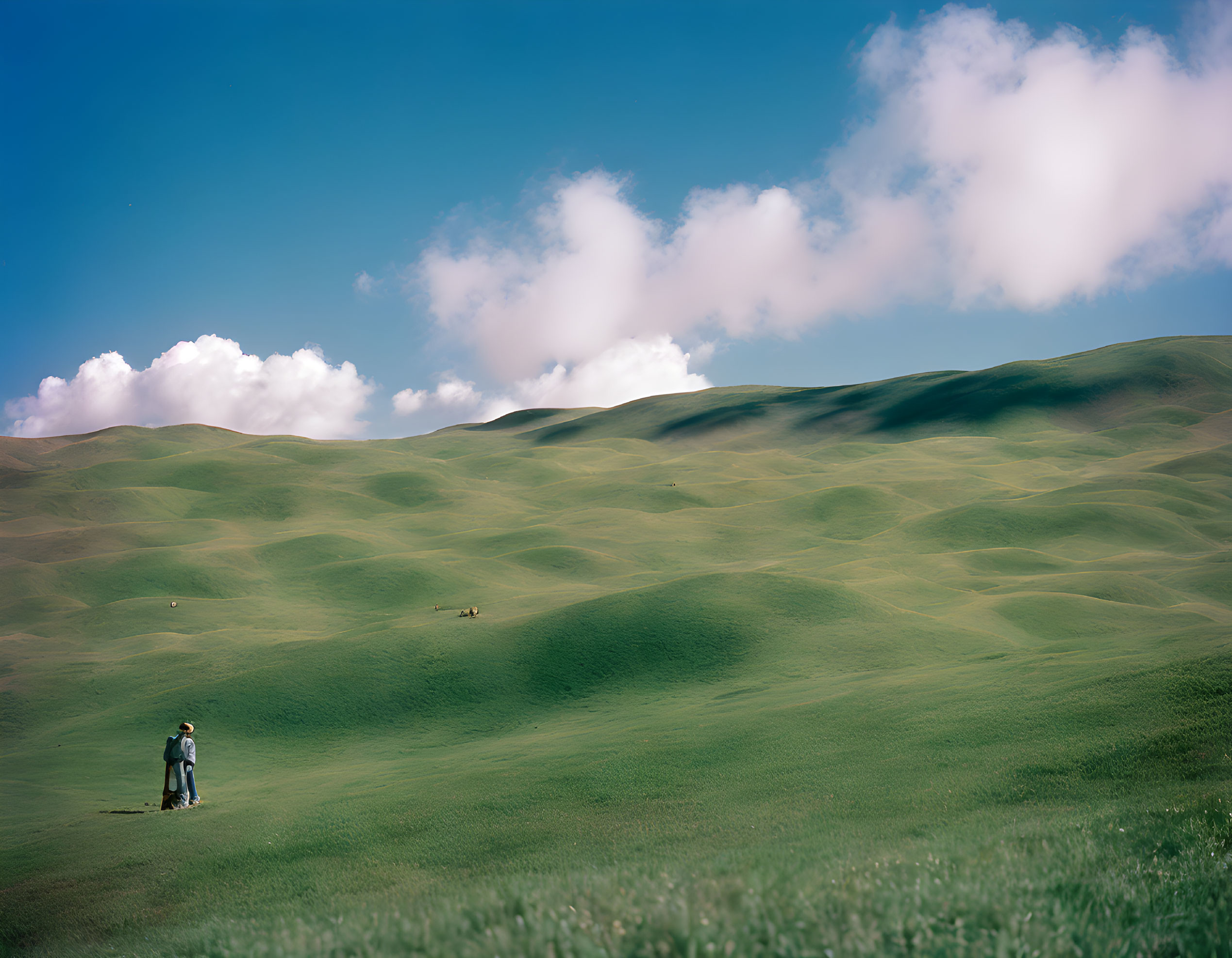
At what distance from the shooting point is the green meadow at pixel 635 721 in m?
5.36

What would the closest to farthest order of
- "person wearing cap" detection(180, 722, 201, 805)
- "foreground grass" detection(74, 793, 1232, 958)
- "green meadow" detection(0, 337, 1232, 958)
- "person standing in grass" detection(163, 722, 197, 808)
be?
"foreground grass" detection(74, 793, 1232, 958) → "green meadow" detection(0, 337, 1232, 958) → "person standing in grass" detection(163, 722, 197, 808) → "person wearing cap" detection(180, 722, 201, 805)

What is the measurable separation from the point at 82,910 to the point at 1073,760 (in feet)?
49.3

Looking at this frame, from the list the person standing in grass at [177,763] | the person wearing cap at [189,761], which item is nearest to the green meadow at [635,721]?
the person standing in grass at [177,763]

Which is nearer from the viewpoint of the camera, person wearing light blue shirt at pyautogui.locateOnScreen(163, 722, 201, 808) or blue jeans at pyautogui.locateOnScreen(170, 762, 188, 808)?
person wearing light blue shirt at pyautogui.locateOnScreen(163, 722, 201, 808)

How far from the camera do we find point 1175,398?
133250 mm

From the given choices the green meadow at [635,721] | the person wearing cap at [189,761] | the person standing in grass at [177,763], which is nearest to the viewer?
the green meadow at [635,721]

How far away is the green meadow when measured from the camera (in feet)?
17.6

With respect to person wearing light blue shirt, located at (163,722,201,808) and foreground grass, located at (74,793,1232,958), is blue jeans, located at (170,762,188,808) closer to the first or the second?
person wearing light blue shirt, located at (163,722,201,808)

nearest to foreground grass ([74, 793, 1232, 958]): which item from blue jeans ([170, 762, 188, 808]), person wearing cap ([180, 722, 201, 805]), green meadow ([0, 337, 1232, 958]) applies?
green meadow ([0, 337, 1232, 958])

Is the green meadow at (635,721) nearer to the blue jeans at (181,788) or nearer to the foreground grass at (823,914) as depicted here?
the foreground grass at (823,914)

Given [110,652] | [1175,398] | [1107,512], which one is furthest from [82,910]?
[1175,398]

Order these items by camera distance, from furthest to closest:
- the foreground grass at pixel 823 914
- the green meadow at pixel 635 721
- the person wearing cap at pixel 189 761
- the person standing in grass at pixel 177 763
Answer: the person wearing cap at pixel 189 761, the person standing in grass at pixel 177 763, the green meadow at pixel 635 721, the foreground grass at pixel 823 914

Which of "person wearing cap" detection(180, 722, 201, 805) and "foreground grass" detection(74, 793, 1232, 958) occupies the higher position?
"foreground grass" detection(74, 793, 1232, 958)

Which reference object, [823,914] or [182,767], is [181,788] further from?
[823,914]
